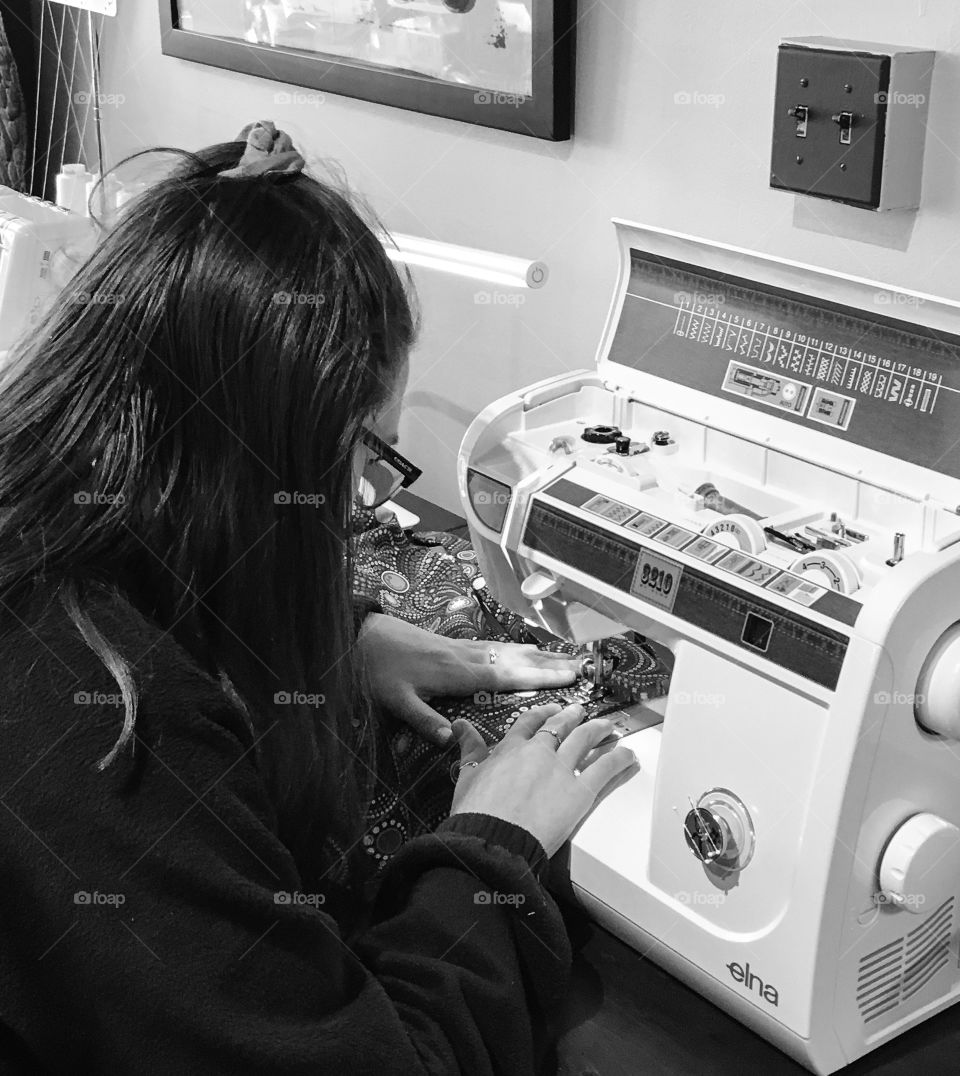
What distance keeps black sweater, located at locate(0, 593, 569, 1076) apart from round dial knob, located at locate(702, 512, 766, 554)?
1.59ft

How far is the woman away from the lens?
75 centimetres

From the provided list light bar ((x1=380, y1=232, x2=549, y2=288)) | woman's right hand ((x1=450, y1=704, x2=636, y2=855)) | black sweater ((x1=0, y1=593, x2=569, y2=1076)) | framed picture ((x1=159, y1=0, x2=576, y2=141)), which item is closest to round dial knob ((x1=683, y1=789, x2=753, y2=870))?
woman's right hand ((x1=450, y1=704, x2=636, y2=855))

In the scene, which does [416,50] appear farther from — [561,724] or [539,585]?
[561,724]

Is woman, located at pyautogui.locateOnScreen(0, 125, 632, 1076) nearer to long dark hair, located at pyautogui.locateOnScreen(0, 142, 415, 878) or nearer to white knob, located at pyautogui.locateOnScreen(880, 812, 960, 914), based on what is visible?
long dark hair, located at pyautogui.locateOnScreen(0, 142, 415, 878)

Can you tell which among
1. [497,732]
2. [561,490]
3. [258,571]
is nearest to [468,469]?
[561,490]

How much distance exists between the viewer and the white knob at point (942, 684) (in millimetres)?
958

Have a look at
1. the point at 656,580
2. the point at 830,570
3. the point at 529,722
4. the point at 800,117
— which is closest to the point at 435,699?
the point at 529,722

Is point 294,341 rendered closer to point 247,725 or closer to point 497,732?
point 247,725

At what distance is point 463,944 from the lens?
0.91 meters

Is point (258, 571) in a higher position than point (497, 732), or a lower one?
higher

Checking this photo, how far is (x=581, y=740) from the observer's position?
120 cm

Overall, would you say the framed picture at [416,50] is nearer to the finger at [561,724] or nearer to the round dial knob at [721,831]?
the finger at [561,724]

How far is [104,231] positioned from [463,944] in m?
0.59

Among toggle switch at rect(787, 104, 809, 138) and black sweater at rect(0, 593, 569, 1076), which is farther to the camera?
toggle switch at rect(787, 104, 809, 138)
